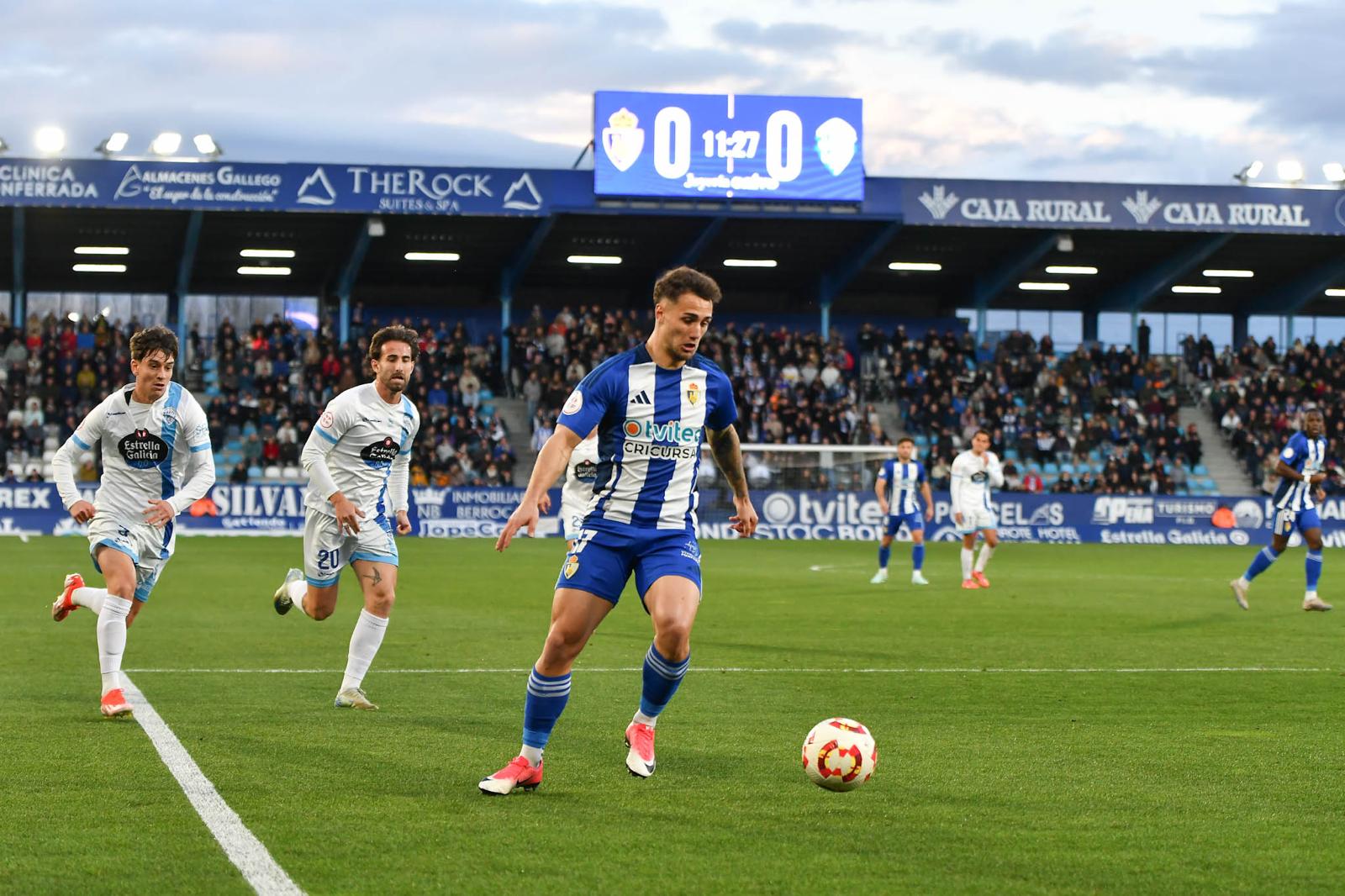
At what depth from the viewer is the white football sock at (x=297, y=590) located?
10562mm

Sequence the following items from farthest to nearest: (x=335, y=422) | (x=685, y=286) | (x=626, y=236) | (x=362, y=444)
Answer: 1. (x=626, y=236)
2. (x=362, y=444)
3. (x=335, y=422)
4. (x=685, y=286)

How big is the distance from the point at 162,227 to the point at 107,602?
35248 millimetres

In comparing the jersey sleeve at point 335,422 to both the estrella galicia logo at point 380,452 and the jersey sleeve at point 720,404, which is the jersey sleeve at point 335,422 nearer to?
the estrella galicia logo at point 380,452

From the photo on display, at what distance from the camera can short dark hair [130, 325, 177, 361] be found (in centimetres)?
915

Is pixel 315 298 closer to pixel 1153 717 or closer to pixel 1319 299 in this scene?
pixel 1319 299

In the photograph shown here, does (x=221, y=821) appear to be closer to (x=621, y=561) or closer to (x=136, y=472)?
(x=621, y=561)

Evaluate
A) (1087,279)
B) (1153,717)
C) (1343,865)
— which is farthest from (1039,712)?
(1087,279)

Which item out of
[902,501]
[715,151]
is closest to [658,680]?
[902,501]

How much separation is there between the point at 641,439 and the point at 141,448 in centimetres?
379

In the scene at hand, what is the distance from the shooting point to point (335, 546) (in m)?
9.84

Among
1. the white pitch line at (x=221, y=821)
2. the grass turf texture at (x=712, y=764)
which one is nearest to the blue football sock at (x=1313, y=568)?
the grass turf texture at (x=712, y=764)

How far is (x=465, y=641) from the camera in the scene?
46.0 ft

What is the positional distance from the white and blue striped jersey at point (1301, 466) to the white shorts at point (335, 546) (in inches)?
458

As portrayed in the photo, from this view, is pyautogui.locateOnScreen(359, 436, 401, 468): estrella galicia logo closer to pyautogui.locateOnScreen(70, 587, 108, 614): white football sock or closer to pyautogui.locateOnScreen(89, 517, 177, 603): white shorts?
pyautogui.locateOnScreen(89, 517, 177, 603): white shorts
